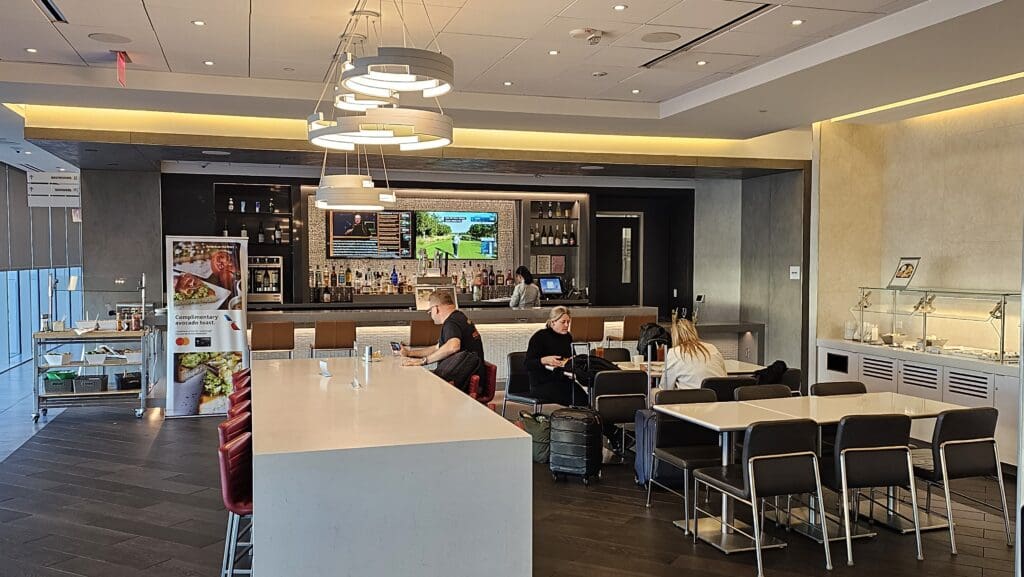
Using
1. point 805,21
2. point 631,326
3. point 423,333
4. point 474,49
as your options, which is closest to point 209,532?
point 474,49

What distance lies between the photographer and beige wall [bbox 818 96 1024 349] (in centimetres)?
775

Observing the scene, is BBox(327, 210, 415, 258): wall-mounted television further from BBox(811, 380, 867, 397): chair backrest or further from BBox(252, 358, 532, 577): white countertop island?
BBox(252, 358, 532, 577): white countertop island

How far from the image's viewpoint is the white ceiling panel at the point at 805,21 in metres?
5.46

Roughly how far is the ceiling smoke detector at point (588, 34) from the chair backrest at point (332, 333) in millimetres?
4678

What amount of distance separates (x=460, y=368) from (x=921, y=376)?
446cm

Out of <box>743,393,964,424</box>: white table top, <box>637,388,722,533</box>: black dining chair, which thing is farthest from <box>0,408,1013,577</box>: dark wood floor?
<box>743,393,964,424</box>: white table top

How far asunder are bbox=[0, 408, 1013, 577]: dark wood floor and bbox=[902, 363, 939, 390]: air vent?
1275mm

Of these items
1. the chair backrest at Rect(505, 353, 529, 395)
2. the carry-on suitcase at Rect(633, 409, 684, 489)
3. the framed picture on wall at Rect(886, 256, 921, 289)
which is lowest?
the carry-on suitcase at Rect(633, 409, 684, 489)

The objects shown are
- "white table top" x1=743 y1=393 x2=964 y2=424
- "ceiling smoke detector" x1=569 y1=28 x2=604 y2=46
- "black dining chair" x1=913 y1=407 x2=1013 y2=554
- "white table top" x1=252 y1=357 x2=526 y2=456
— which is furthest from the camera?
"ceiling smoke detector" x1=569 y1=28 x2=604 y2=46

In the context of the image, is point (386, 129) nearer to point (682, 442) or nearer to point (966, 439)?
point (682, 442)

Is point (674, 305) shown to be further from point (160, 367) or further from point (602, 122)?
point (160, 367)

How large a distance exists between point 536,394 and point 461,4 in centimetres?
355

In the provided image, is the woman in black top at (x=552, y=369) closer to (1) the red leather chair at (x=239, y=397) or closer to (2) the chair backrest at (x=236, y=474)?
(1) the red leather chair at (x=239, y=397)

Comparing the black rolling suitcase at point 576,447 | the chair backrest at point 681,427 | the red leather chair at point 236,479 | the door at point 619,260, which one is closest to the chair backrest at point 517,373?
the black rolling suitcase at point 576,447
